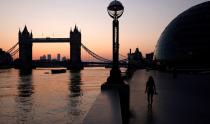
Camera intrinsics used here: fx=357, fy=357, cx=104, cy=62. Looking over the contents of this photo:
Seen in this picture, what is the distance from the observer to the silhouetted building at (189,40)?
256 ft

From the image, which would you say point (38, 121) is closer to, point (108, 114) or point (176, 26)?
point (108, 114)

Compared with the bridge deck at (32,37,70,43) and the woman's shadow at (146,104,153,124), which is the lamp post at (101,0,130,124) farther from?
the bridge deck at (32,37,70,43)

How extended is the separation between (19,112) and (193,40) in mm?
62762

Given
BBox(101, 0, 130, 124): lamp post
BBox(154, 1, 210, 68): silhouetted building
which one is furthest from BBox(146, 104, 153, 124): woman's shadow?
BBox(154, 1, 210, 68): silhouetted building

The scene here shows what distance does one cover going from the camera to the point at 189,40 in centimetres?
8194

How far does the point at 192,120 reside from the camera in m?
12.2

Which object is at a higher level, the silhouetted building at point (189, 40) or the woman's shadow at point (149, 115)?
the silhouetted building at point (189, 40)

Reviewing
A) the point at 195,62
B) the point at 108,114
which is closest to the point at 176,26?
the point at 195,62

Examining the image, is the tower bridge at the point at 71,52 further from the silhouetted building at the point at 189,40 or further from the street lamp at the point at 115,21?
the street lamp at the point at 115,21

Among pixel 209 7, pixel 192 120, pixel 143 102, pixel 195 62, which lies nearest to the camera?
pixel 192 120

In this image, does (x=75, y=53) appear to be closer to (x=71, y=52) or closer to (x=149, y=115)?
(x=71, y=52)

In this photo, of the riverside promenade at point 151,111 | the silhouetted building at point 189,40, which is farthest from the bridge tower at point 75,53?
the riverside promenade at point 151,111

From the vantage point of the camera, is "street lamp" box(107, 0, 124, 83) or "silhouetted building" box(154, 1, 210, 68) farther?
"silhouetted building" box(154, 1, 210, 68)

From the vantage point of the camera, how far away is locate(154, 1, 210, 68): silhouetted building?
256 feet
